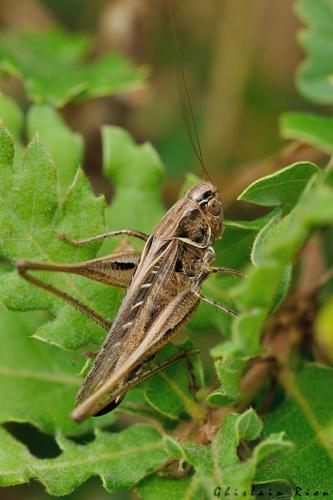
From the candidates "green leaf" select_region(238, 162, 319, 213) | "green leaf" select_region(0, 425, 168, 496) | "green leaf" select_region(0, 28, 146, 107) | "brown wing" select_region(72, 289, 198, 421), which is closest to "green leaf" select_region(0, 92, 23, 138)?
"green leaf" select_region(0, 28, 146, 107)

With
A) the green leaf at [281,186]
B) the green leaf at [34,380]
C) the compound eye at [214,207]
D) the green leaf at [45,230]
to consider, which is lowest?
the green leaf at [34,380]

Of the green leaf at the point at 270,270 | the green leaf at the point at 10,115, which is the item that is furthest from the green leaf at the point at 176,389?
the green leaf at the point at 10,115

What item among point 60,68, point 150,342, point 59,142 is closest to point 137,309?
point 150,342

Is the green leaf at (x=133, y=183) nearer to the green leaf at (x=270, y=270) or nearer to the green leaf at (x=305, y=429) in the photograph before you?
the green leaf at (x=305, y=429)

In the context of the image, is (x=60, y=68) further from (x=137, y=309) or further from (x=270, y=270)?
(x=270, y=270)

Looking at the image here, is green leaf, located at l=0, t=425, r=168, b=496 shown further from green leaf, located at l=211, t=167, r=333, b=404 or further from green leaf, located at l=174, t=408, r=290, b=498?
green leaf, located at l=211, t=167, r=333, b=404
